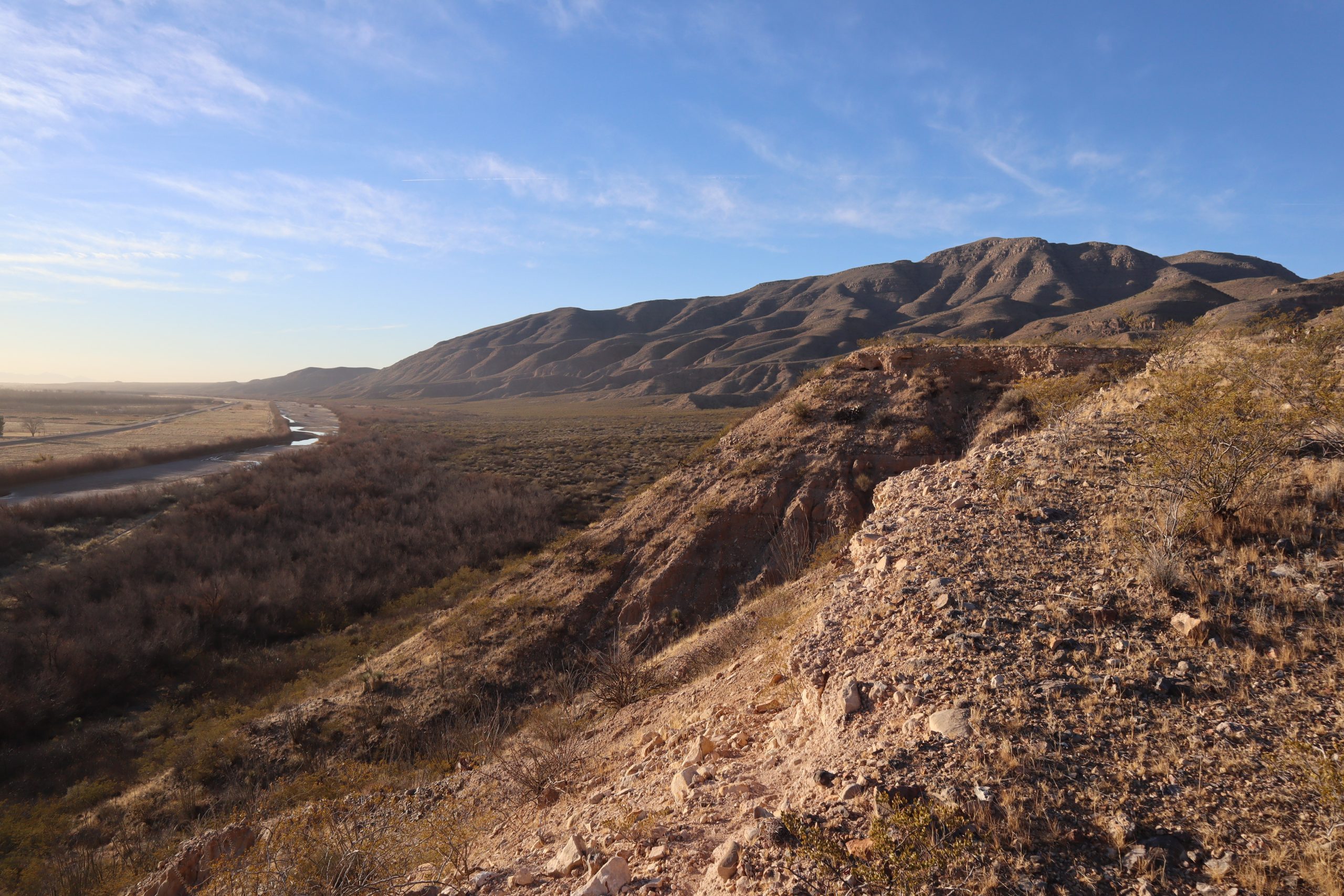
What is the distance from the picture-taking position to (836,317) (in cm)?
12175

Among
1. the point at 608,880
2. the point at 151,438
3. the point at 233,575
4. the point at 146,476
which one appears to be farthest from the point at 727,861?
the point at 151,438

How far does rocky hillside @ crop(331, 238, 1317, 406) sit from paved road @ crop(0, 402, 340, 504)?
175 ft

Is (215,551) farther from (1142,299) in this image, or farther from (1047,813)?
(1142,299)

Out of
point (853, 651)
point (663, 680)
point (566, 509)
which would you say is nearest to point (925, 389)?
point (663, 680)

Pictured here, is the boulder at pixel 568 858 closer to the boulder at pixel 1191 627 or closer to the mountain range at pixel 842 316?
the boulder at pixel 1191 627

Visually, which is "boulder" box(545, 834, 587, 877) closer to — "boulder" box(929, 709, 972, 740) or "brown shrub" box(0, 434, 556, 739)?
"boulder" box(929, 709, 972, 740)

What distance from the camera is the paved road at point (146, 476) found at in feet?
88.5

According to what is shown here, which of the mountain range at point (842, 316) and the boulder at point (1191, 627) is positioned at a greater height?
the mountain range at point (842, 316)

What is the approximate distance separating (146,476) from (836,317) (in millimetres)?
111291

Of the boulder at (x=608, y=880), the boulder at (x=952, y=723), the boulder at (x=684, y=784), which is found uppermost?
the boulder at (x=952, y=723)

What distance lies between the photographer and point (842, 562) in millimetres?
9539

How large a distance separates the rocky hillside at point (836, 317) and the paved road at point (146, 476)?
175 ft

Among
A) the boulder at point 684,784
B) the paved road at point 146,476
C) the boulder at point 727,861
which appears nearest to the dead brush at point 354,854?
the boulder at point 684,784

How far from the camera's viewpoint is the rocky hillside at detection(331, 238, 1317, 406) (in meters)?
86.9
